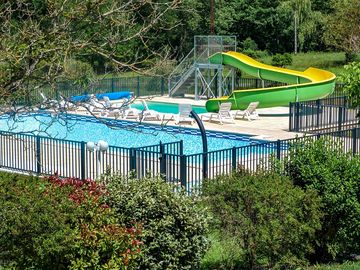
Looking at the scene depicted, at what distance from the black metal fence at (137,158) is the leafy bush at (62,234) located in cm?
473

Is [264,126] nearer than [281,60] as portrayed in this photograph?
Yes

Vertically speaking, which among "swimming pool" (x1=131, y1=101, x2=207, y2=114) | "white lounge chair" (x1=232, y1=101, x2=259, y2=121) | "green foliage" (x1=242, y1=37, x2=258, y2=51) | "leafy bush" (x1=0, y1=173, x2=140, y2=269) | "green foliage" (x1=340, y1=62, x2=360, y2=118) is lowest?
"swimming pool" (x1=131, y1=101, x2=207, y2=114)

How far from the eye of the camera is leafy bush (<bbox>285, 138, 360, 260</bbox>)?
1155 centimetres

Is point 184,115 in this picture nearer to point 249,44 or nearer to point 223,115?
point 223,115

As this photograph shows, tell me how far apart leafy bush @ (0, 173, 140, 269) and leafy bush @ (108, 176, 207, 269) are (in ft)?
1.19

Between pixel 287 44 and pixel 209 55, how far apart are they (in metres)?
25.9

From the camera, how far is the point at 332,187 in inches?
456

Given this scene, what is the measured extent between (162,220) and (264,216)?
1433 millimetres

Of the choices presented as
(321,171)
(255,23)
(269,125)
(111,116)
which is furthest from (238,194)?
(255,23)

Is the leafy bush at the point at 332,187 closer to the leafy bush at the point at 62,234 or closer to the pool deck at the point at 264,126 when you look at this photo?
the leafy bush at the point at 62,234

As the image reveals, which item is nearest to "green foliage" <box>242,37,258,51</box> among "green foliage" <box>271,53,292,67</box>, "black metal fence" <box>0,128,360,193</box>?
"green foliage" <box>271,53,292,67</box>

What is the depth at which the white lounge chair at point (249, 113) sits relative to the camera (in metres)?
30.9

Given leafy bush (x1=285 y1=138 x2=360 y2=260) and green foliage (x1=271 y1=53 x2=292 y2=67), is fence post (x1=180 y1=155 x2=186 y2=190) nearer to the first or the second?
leafy bush (x1=285 y1=138 x2=360 y2=260)

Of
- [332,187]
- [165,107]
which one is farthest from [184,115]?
[332,187]
